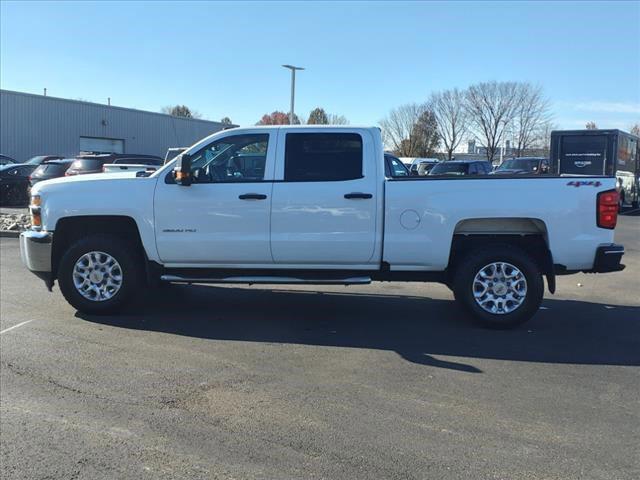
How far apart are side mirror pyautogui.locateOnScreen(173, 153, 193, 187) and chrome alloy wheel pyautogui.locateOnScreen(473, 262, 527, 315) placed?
10.7 feet

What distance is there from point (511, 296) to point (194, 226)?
11.4ft

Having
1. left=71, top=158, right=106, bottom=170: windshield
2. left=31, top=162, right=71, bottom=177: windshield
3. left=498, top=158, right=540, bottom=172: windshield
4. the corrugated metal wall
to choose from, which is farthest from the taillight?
the corrugated metal wall

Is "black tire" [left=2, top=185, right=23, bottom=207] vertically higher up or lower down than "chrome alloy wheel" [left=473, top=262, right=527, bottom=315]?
higher up

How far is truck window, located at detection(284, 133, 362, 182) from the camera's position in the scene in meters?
6.48

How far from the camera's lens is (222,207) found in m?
6.48

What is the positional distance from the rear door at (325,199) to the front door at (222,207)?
16 cm

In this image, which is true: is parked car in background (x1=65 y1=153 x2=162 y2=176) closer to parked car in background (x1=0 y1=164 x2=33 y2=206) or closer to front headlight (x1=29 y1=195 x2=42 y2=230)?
parked car in background (x1=0 y1=164 x2=33 y2=206)

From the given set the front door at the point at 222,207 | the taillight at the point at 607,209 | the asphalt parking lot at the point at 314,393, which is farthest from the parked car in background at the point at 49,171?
the taillight at the point at 607,209

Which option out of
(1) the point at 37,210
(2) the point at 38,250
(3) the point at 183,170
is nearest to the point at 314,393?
(3) the point at 183,170

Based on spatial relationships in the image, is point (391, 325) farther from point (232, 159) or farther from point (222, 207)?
A: point (232, 159)

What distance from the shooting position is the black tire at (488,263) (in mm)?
6297

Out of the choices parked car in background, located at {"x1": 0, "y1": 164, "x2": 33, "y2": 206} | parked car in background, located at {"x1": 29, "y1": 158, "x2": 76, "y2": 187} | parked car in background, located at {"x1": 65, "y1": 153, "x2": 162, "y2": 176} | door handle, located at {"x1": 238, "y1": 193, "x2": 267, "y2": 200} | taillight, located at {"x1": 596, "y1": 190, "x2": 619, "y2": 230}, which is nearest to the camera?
taillight, located at {"x1": 596, "y1": 190, "x2": 619, "y2": 230}

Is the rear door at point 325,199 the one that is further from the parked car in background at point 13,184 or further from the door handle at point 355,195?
the parked car in background at point 13,184

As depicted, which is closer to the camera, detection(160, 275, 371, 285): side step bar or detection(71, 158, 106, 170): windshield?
detection(160, 275, 371, 285): side step bar
